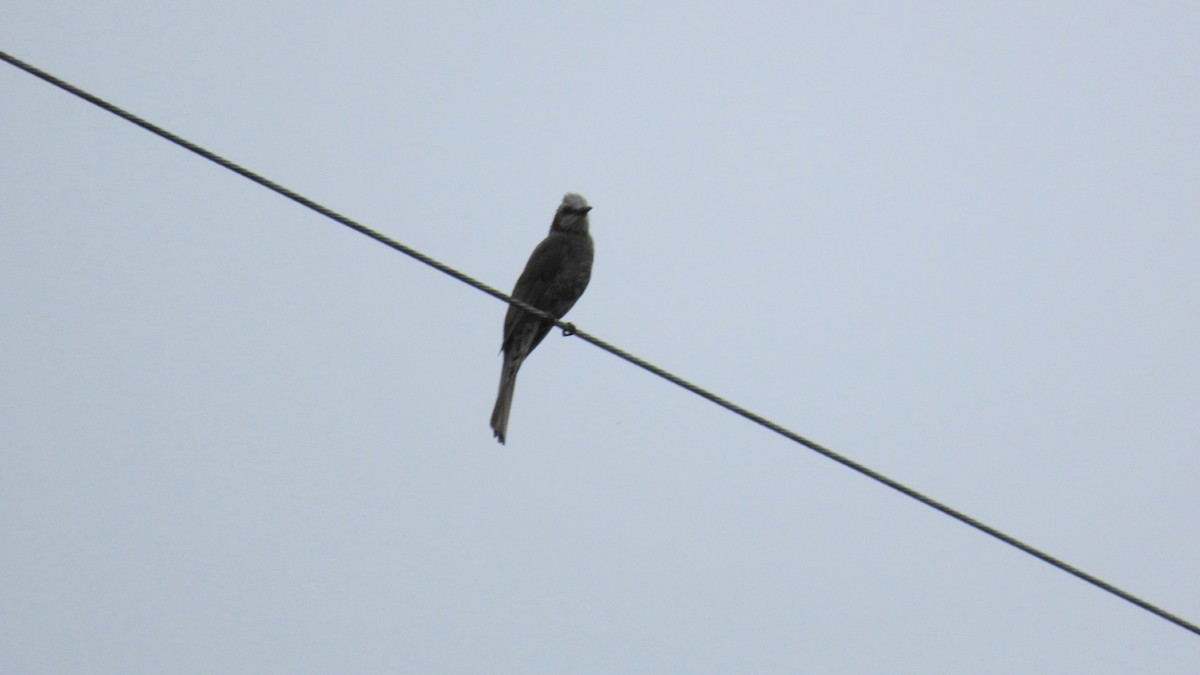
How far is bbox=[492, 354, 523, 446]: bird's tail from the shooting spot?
8.00m

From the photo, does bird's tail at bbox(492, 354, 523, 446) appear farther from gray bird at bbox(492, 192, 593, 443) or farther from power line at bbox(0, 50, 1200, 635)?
power line at bbox(0, 50, 1200, 635)

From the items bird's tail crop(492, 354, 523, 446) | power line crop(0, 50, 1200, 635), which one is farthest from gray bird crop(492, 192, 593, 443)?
power line crop(0, 50, 1200, 635)

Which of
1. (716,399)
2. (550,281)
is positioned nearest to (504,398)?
(550,281)

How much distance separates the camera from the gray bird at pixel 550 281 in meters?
8.68

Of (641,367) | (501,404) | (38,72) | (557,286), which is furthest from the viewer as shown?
(557,286)

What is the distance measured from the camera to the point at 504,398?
8250 mm

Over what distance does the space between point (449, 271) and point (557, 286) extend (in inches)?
151

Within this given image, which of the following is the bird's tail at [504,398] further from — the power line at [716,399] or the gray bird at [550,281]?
the power line at [716,399]

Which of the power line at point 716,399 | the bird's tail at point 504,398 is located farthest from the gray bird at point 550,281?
the power line at point 716,399

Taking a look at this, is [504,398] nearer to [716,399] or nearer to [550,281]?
[550,281]

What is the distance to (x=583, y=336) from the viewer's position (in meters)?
5.21

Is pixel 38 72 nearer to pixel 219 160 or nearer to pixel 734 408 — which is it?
pixel 219 160

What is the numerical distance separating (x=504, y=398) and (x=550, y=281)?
0.97 meters

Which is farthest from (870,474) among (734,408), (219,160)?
(219,160)
